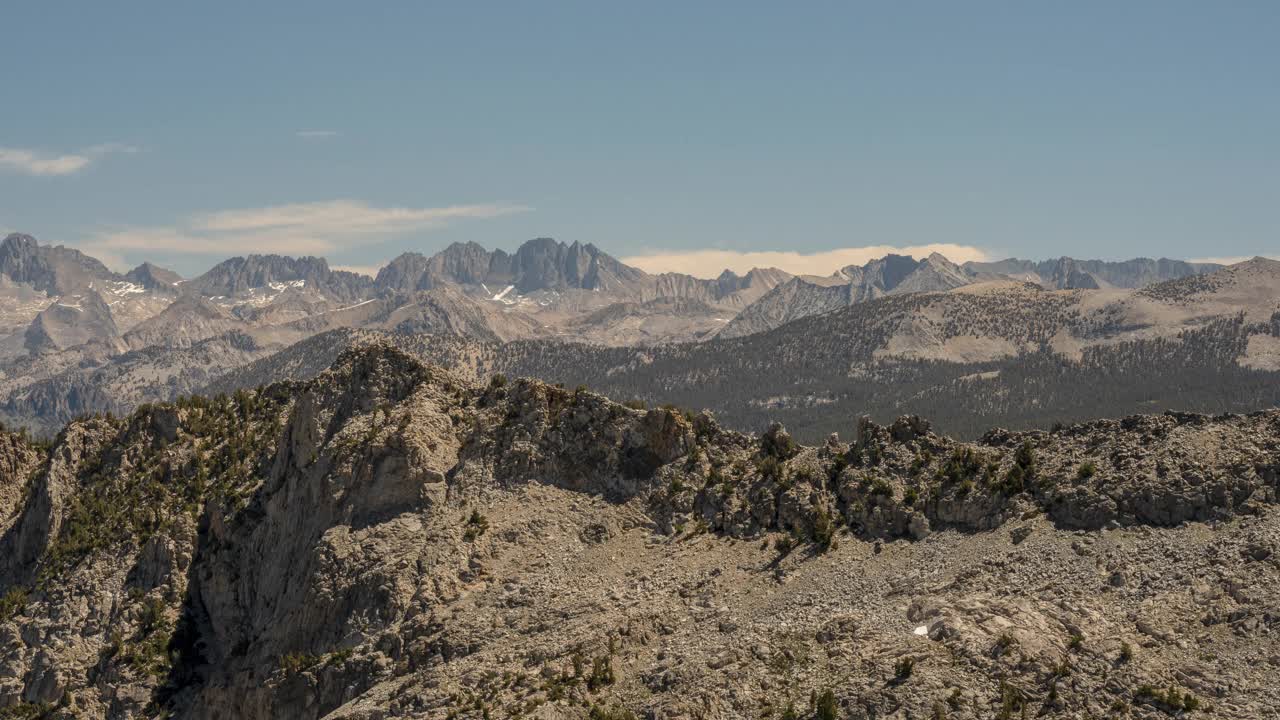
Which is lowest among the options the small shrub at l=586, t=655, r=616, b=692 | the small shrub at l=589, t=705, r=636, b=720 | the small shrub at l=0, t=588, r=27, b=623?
the small shrub at l=0, t=588, r=27, b=623

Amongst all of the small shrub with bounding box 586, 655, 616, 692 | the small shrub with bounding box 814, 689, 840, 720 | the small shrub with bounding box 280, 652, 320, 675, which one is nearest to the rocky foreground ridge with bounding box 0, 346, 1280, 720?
the small shrub with bounding box 586, 655, 616, 692

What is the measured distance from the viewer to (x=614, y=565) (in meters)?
85.7

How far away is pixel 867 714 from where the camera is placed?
214ft

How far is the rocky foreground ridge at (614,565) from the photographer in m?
67.4

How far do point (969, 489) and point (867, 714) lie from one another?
69.5 ft

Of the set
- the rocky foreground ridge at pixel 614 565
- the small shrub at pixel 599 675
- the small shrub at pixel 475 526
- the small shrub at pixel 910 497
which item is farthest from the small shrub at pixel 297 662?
the small shrub at pixel 910 497

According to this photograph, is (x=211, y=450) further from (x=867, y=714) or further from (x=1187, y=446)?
(x=1187, y=446)

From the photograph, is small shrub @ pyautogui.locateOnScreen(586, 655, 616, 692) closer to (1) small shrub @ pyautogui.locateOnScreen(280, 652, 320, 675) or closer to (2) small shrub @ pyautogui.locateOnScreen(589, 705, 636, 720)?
(2) small shrub @ pyautogui.locateOnScreen(589, 705, 636, 720)

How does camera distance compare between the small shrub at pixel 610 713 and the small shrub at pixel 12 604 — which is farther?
the small shrub at pixel 12 604

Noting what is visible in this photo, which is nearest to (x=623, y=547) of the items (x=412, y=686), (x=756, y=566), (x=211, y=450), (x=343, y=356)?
(x=756, y=566)

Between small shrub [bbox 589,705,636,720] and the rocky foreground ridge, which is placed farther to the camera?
small shrub [bbox 589,705,636,720]

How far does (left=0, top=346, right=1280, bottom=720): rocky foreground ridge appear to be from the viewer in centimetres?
6744

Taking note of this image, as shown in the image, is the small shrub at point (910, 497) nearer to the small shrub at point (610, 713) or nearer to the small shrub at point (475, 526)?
the small shrub at point (610, 713)

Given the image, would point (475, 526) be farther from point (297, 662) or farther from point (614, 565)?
point (297, 662)
